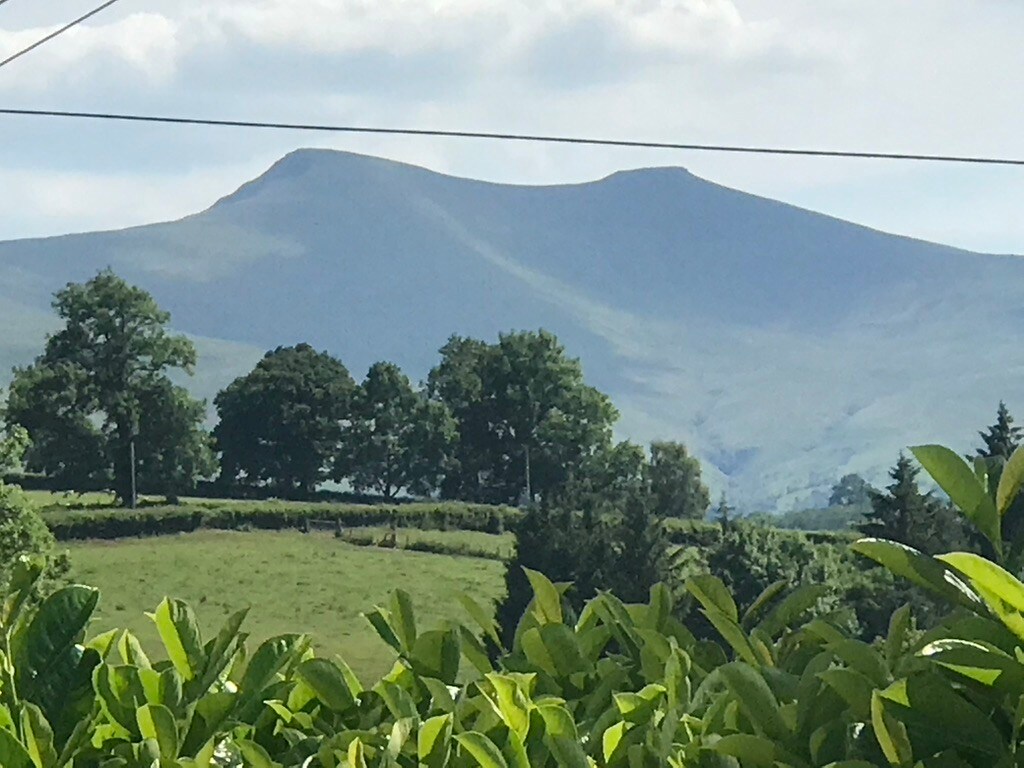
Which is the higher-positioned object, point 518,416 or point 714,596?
point 714,596

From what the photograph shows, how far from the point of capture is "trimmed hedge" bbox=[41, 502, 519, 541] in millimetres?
29375

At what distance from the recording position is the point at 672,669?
80 cm

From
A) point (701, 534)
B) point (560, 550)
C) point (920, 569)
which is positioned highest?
point (920, 569)

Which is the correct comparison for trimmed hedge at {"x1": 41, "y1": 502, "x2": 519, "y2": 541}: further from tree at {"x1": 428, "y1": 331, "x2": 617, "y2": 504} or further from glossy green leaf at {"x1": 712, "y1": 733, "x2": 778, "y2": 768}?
glossy green leaf at {"x1": 712, "y1": 733, "x2": 778, "y2": 768}

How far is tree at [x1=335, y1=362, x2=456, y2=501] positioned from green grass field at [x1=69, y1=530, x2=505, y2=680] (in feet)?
13.5


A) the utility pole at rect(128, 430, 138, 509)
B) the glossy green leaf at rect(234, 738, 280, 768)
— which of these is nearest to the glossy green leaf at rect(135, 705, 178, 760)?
the glossy green leaf at rect(234, 738, 280, 768)

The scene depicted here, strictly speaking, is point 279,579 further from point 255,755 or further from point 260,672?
point 255,755

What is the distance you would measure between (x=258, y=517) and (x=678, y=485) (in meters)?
19.3

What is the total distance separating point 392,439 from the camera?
119ft

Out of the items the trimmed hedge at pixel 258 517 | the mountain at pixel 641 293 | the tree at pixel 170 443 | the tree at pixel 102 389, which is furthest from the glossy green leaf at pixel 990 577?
the mountain at pixel 641 293

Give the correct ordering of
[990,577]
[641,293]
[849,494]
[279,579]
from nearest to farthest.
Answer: [990,577], [279,579], [849,494], [641,293]

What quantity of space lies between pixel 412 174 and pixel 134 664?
175 metres

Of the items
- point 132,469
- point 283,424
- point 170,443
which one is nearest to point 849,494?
point 283,424

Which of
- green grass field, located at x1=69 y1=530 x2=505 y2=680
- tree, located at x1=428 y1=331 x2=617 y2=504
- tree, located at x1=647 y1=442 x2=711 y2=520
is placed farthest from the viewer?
tree, located at x1=647 y1=442 x2=711 y2=520
